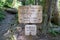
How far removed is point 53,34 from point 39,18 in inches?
115

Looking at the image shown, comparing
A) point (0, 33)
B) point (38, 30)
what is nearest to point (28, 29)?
point (38, 30)

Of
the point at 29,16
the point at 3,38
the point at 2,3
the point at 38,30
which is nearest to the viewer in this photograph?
the point at 29,16

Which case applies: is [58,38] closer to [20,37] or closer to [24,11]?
[20,37]

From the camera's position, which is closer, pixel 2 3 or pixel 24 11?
pixel 24 11

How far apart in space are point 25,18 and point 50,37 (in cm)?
283

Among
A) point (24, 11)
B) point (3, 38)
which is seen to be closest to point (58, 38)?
point (3, 38)

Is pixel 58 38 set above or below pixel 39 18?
below

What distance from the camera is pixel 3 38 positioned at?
25.1 feet

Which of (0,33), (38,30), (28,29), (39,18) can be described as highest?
(39,18)

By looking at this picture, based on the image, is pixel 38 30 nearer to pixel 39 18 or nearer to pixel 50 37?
pixel 50 37

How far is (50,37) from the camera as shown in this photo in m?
6.95

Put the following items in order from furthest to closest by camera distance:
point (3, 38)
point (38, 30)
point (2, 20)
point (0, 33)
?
point (2, 20) < point (0, 33) < point (3, 38) < point (38, 30)

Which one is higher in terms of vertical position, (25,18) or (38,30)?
(25,18)

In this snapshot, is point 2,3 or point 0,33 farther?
point 2,3
